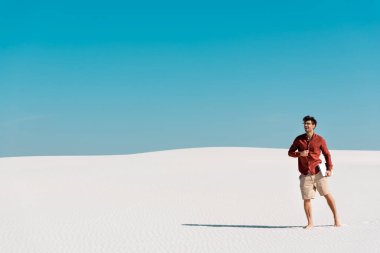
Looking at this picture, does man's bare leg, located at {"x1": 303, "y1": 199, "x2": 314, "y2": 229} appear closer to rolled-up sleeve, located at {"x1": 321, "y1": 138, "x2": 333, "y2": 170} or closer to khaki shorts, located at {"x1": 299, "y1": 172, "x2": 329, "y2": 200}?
khaki shorts, located at {"x1": 299, "y1": 172, "x2": 329, "y2": 200}

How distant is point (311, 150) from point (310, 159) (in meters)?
0.14

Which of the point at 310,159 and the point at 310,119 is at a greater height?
the point at 310,119

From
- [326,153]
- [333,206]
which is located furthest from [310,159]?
[333,206]

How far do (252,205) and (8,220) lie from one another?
4.97 metres

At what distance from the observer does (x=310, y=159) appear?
8.28m

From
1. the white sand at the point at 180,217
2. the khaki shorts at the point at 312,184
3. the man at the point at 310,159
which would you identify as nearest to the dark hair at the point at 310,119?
the man at the point at 310,159

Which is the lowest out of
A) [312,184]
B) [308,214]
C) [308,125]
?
[308,214]

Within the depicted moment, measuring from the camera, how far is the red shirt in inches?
324

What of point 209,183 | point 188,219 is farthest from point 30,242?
point 209,183

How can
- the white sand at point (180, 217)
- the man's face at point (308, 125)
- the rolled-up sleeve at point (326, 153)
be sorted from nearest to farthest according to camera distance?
the white sand at point (180, 217)
the man's face at point (308, 125)
the rolled-up sleeve at point (326, 153)

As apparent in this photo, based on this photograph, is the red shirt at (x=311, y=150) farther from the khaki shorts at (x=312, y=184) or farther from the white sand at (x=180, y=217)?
the white sand at (x=180, y=217)

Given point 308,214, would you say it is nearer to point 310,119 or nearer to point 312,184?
point 312,184

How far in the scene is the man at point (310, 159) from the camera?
821cm

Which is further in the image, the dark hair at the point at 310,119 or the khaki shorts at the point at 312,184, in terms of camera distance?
the khaki shorts at the point at 312,184
